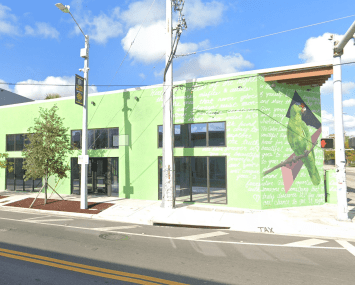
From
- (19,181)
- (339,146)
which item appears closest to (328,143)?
(339,146)

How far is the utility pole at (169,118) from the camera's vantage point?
1291 centimetres

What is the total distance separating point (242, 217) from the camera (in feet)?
36.4

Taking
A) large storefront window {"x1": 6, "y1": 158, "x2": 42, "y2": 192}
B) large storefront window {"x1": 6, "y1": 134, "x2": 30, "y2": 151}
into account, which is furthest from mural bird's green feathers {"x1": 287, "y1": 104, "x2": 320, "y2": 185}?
large storefront window {"x1": 6, "y1": 134, "x2": 30, "y2": 151}

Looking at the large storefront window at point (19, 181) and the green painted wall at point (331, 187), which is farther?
the large storefront window at point (19, 181)

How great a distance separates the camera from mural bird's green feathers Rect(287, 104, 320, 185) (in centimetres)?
1340

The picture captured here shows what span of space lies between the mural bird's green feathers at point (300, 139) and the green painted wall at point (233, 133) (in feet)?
1.13

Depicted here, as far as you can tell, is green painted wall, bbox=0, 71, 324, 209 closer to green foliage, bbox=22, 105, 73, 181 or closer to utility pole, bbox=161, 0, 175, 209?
utility pole, bbox=161, 0, 175, 209

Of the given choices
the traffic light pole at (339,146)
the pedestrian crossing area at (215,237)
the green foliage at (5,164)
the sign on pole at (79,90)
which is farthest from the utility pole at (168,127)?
the green foliage at (5,164)

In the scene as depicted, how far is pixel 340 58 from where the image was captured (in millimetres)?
10297

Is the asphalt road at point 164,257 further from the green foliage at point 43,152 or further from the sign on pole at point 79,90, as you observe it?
the sign on pole at point 79,90

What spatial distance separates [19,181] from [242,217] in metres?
18.2

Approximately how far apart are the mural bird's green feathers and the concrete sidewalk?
2016mm

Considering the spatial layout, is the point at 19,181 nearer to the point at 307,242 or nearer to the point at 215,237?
the point at 215,237

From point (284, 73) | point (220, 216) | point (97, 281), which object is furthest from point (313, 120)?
point (97, 281)
